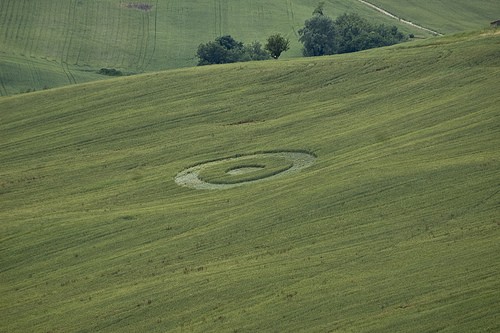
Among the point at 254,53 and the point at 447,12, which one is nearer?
the point at 254,53

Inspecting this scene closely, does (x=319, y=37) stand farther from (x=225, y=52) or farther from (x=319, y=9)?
(x=319, y=9)

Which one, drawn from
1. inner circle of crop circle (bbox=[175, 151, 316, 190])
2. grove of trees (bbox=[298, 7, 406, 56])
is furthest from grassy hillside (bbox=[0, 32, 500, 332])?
grove of trees (bbox=[298, 7, 406, 56])

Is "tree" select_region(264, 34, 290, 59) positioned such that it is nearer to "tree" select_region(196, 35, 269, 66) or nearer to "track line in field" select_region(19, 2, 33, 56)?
"tree" select_region(196, 35, 269, 66)

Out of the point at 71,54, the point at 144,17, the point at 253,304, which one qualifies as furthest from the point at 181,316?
the point at 144,17

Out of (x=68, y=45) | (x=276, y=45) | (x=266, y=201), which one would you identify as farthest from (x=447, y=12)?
(x=266, y=201)

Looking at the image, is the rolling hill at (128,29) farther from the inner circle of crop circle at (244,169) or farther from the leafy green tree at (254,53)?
the inner circle of crop circle at (244,169)
